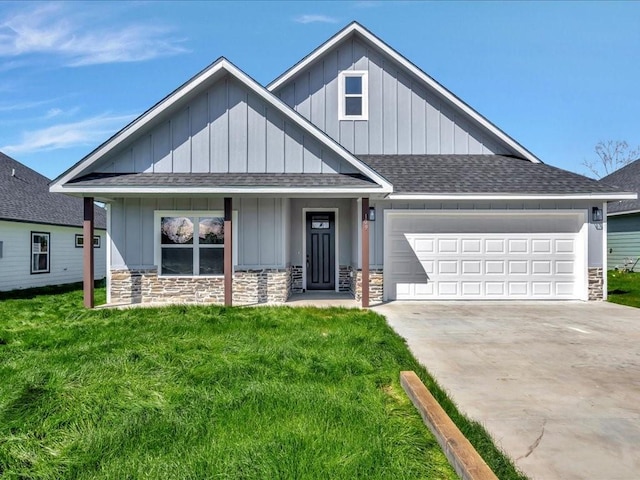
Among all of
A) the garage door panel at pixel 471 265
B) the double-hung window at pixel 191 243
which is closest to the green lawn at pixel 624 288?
the garage door panel at pixel 471 265

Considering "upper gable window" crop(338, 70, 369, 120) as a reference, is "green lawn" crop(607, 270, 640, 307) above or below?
below

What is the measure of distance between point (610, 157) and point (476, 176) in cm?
3704

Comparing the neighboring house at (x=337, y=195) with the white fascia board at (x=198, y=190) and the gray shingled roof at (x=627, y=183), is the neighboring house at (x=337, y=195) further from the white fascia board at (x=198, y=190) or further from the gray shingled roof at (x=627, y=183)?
the gray shingled roof at (x=627, y=183)

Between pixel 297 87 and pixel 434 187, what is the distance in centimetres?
584

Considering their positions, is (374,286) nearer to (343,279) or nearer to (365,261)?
(365,261)

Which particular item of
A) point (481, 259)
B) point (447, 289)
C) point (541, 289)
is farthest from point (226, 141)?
point (541, 289)

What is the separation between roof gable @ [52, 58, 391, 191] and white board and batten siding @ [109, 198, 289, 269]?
1.04 m

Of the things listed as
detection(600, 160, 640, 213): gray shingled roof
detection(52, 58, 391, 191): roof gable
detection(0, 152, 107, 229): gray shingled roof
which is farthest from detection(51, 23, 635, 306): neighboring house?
detection(600, 160, 640, 213): gray shingled roof

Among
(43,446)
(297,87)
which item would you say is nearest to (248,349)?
(43,446)

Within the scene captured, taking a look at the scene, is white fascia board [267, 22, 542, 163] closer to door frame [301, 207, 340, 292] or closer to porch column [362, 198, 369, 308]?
door frame [301, 207, 340, 292]

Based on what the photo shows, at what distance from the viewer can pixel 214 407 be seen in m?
3.55

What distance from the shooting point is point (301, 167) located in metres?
9.18

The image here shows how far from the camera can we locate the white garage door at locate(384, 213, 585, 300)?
10.3 metres

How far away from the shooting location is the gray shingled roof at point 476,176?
9828 millimetres
